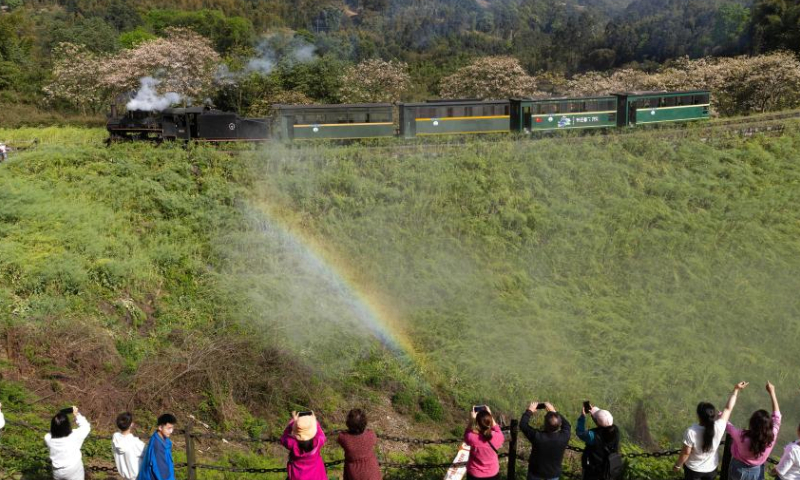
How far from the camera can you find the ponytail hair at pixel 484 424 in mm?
6441

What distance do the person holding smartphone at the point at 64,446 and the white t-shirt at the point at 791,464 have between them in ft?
23.0

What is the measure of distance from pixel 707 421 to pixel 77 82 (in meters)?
34.8

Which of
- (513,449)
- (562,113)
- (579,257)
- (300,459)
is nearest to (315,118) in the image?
(562,113)

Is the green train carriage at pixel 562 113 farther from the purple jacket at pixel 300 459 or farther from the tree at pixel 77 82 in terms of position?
the purple jacket at pixel 300 459

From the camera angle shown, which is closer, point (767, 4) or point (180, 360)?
point (180, 360)

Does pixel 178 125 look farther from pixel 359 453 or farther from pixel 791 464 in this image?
pixel 791 464

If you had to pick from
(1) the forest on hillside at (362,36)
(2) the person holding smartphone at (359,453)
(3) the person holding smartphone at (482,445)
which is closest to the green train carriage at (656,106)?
(1) the forest on hillside at (362,36)

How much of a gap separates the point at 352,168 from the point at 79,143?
976 centimetres

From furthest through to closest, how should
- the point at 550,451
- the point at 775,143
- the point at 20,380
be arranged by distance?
1. the point at 775,143
2. the point at 20,380
3. the point at 550,451

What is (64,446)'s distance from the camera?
21.7 ft

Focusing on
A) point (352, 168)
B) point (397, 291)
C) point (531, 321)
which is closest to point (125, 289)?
point (397, 291)

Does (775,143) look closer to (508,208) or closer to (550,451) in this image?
(508,208)

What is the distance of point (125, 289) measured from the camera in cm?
1530

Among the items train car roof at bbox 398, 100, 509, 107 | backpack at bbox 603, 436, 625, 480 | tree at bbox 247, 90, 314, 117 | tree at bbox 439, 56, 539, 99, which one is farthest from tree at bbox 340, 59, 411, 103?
backpack at bbox 603, 436, 625, 480
